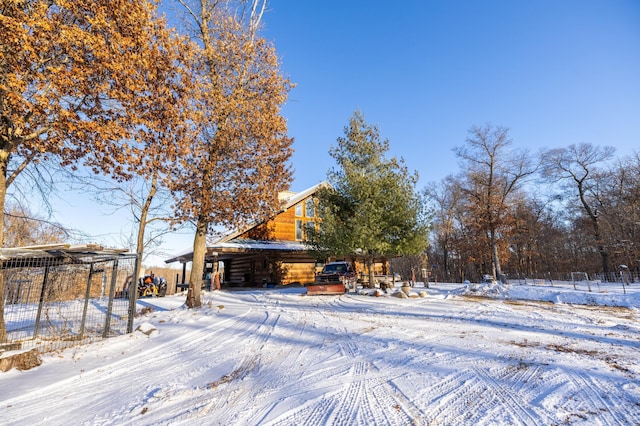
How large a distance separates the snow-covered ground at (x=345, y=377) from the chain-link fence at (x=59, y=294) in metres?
1.04

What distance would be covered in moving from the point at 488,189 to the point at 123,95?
2587cm

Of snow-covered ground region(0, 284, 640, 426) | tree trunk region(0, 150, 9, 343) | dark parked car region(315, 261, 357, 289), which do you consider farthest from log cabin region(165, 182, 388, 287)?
tree trunk region(0, 150, 9, 343)

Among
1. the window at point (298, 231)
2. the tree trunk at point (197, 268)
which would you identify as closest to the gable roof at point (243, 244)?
the window at point (298, 231)

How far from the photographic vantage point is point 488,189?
25.4 meters

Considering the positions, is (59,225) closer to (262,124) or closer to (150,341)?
(150,341)

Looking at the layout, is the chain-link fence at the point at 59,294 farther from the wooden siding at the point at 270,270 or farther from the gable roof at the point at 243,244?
the wooden siding at the point at 270,270

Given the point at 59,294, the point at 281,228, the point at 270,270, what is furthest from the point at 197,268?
the point at 281,228

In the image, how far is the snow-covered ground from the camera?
3162 millimetres

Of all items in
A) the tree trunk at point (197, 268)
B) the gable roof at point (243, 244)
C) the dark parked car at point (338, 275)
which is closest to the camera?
the tree trunk at point (197, 268)

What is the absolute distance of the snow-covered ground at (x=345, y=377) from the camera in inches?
124

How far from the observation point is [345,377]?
420cm

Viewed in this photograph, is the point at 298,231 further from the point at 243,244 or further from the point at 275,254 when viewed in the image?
the point at 243,244

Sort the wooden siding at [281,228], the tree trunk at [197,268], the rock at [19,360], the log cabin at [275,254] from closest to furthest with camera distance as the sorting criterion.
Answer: the rock at [19,360] < the tree trunk at [197,268] < the log cabin at [275,254] < the wooden siding at [281,228]

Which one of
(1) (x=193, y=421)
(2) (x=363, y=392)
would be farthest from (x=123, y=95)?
(2) (x=363, y=392)
